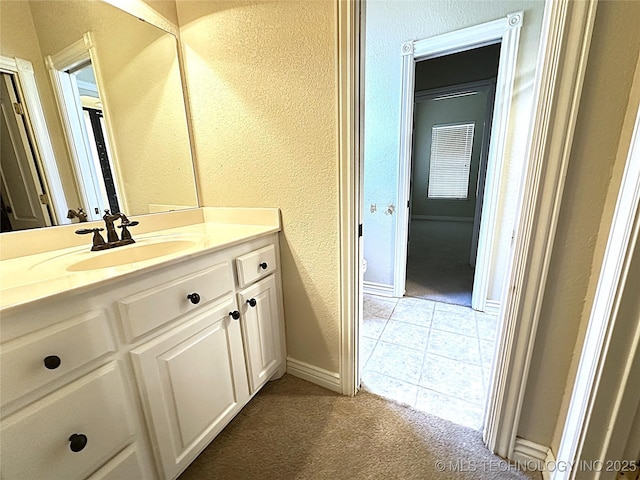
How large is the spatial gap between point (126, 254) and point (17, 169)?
47 cm

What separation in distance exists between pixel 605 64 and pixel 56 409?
169 centimetres

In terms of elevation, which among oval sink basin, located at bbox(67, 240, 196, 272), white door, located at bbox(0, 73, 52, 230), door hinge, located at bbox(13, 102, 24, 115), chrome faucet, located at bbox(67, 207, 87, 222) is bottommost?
oval sink basin, located at bbox(67, 240, 196, 272)

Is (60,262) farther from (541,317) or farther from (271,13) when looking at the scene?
(541,317)

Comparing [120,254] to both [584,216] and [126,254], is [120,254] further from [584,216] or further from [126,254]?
[584,216]

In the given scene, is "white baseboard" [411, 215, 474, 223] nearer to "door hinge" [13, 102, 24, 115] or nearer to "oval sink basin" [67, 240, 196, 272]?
"oval sink basin" [67, 240, 196, 272]

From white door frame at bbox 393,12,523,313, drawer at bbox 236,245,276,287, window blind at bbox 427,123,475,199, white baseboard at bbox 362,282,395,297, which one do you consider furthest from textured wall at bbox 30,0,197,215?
window blind at bbox 427,123,475,199

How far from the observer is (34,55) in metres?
0.98

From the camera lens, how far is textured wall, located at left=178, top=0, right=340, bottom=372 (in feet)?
3.65

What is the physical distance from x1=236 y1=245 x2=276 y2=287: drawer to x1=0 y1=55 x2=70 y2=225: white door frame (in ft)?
2.52

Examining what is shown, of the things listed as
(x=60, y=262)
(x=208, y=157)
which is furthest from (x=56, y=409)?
(x=208, y=157)

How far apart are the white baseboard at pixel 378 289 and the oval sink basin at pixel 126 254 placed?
6.07ft

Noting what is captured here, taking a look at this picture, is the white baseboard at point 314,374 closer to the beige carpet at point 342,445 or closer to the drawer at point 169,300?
the beige carpet at point 342,445

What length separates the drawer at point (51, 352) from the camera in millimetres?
555

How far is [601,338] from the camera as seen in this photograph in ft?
2.42
